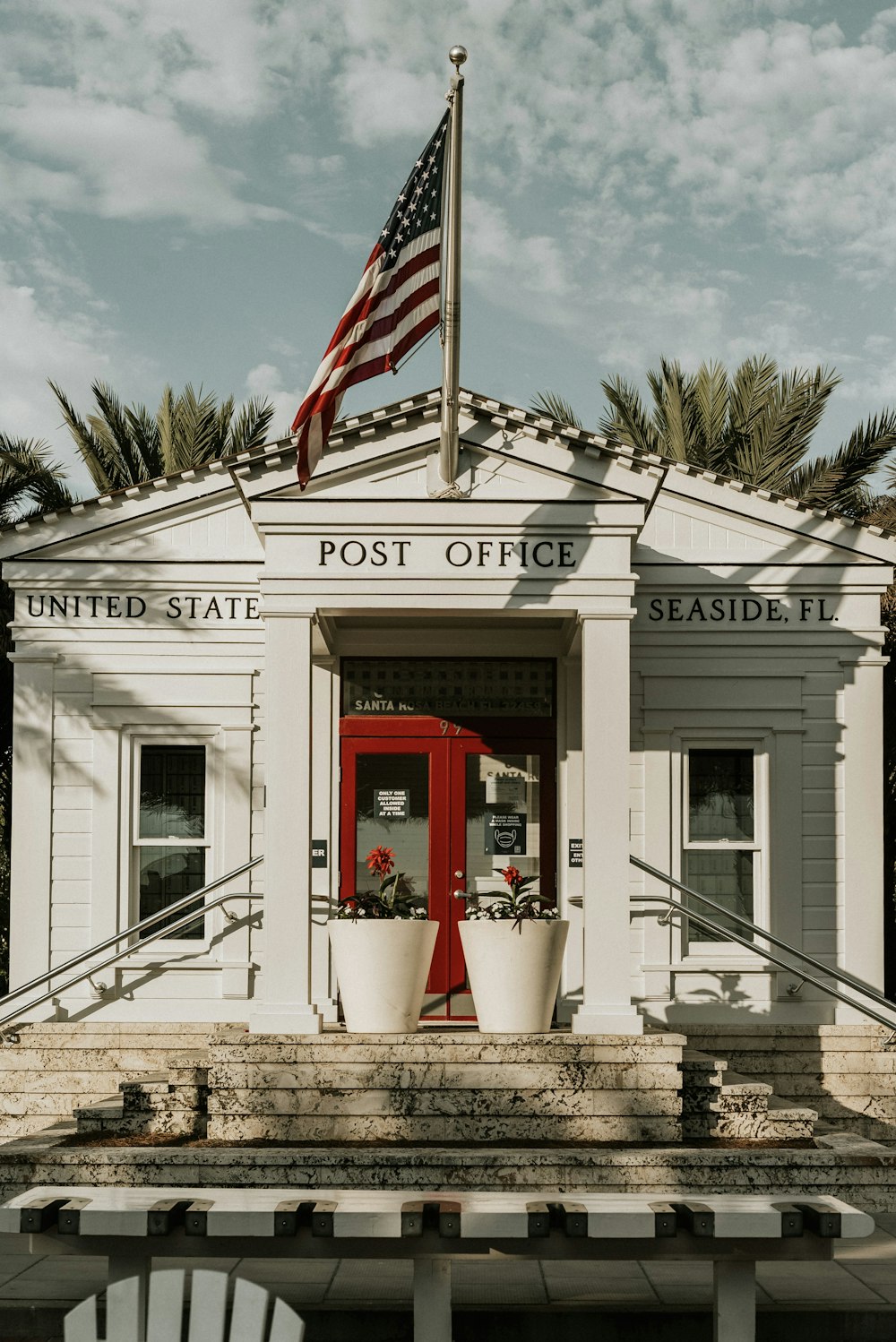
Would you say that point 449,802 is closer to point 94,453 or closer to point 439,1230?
point 439,1230

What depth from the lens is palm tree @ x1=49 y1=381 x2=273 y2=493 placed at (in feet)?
73.6

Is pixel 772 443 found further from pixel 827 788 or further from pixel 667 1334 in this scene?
pixel 667 1334

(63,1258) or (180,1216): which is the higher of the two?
(180,1216)

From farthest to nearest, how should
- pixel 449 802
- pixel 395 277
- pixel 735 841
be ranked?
pixel 735 841, pixel 449 802, pixel 395 277

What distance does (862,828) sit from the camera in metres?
12.2

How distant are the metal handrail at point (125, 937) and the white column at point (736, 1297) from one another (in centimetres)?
592

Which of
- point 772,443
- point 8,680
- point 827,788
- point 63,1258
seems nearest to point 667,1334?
point 63,1258

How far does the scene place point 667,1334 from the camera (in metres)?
6.81

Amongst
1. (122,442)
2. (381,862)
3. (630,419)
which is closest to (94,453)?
(122,442)

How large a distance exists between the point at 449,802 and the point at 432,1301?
628 cm

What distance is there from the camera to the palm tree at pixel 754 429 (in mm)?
21359

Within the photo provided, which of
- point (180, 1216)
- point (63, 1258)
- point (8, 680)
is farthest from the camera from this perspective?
point (8, 680)

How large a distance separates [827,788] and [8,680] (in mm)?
9976

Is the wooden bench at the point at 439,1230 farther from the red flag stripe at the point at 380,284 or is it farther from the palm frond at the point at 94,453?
the palm frond at the point at 94,453
